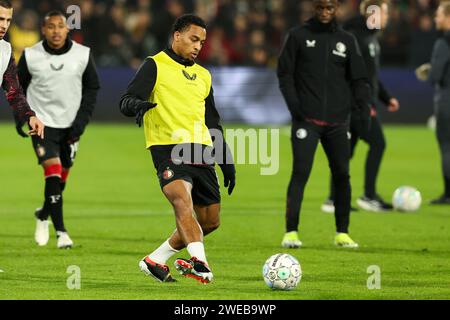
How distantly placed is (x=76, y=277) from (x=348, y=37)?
388cm

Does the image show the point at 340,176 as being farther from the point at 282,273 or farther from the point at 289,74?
the point at 282,273

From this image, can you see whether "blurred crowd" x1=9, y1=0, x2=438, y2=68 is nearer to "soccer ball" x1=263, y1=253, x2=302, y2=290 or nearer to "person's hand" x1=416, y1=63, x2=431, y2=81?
"person's hand" x1=416, y1=63, x2=431, y2=81

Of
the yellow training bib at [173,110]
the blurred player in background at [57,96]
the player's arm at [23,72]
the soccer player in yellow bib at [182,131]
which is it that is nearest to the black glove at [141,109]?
the soccer player in yellow bib at [182,131]

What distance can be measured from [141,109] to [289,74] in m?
3.18

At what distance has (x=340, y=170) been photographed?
11.8m

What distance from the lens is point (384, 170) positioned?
20234 mm

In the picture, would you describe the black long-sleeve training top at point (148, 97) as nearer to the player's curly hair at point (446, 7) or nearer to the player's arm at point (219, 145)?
the player's arm at point (219, 145)

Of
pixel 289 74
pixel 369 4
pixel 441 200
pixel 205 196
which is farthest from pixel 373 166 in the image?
pixel 205 196

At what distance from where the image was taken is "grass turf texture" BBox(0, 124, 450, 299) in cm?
918

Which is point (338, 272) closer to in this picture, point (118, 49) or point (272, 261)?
point (272, 261)

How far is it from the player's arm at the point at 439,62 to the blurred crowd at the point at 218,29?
12.4 m

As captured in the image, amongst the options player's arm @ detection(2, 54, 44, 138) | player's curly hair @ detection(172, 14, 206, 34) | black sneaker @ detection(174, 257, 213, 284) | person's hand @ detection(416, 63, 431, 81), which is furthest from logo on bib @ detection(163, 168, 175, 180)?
person's hand @ detection(416, 63, 431, 81)

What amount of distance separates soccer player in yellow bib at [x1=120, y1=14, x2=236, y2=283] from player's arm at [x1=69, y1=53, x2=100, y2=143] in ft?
8.36
